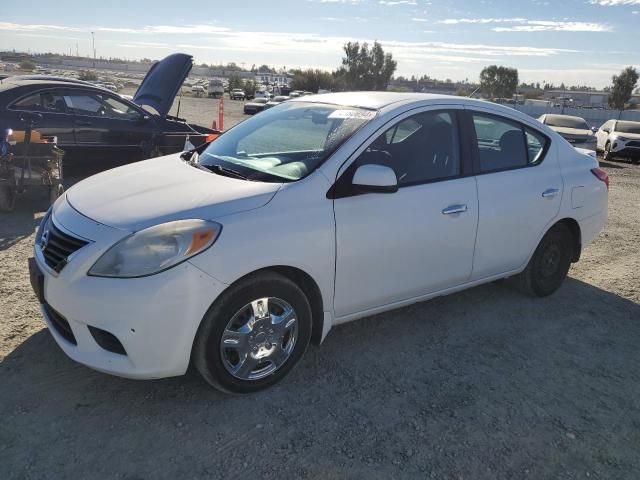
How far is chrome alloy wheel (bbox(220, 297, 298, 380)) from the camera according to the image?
2928 millimetres

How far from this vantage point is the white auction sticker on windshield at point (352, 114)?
356 cm

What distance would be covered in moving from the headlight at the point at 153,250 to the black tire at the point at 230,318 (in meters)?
0.30

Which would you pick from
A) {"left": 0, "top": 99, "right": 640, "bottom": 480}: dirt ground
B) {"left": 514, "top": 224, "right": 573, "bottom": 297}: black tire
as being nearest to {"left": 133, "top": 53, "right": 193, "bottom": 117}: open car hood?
{"left": 0, "top": 99, "right": 640, "bottom": 480}: dirt ground

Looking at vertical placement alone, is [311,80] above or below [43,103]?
above

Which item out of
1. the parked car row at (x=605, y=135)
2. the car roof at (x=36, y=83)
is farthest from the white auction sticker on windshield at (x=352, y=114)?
the parked car row at (x=605, y=135)

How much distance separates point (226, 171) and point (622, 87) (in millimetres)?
58418

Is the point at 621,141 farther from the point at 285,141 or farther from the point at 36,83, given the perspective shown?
the point at 285,141

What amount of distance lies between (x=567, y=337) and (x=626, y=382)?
25.0 inches

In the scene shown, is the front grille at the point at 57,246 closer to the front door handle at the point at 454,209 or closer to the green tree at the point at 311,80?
the front door handle at the point at 454,209

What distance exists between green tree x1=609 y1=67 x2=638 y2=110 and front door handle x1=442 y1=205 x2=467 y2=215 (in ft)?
186

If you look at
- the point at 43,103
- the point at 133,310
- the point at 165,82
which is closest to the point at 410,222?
the point at 133,310

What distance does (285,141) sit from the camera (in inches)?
148

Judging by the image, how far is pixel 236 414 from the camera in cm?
294

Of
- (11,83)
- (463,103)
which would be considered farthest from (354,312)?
(11,83)
